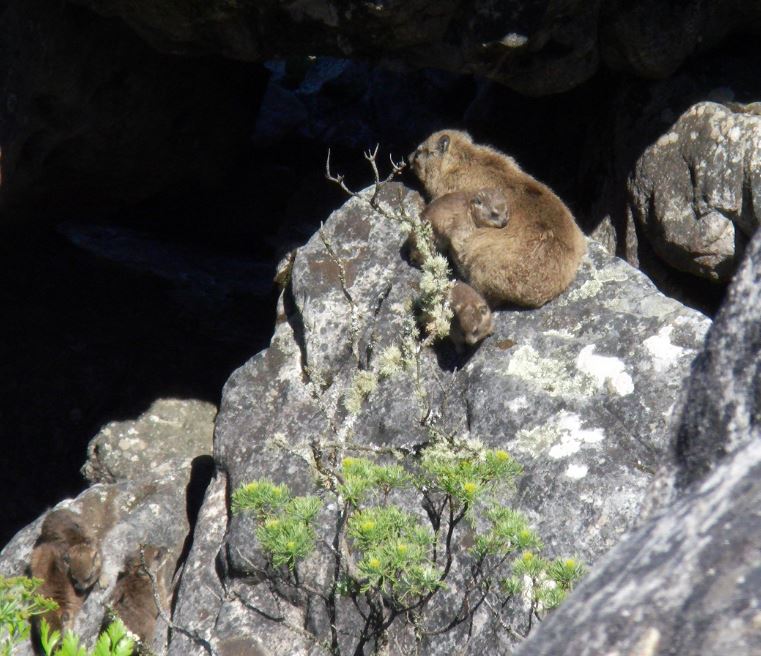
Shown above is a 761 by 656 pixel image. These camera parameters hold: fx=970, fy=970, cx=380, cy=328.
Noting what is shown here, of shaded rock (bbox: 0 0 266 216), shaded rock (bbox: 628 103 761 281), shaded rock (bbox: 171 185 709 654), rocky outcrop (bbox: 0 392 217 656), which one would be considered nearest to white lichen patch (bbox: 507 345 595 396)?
shaded rock (bbox: 171 185 709 654)

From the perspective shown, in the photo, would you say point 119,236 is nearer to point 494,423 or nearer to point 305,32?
point 305,32

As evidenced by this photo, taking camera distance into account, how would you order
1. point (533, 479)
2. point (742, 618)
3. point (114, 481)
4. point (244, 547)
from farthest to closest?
point (114, 481), point (244, 547), point (533, 479), point (742, 618)

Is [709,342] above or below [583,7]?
below

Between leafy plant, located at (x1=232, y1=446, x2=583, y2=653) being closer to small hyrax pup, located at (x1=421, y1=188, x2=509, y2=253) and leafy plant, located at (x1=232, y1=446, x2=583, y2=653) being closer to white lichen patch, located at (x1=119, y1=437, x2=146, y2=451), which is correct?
small hyrax pup, located at (x1=421, y1=188, x2=509, y2=253)

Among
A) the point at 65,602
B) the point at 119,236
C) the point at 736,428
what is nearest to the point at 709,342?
the point at 736,428

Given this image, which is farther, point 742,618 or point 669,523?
point 669,523
